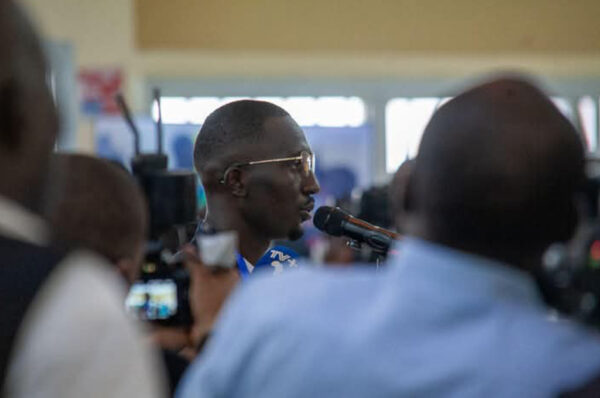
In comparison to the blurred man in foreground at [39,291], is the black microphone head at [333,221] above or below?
below

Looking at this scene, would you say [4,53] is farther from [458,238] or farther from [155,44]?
[155,44]

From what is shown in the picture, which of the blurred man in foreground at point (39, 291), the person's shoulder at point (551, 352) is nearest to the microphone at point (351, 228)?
the person's shoulder at point (551, 352)

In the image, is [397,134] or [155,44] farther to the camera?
[397,134]

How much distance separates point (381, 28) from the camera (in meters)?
8.57

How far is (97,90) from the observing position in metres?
7.89

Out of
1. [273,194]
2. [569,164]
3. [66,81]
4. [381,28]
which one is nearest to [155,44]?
[66,81]

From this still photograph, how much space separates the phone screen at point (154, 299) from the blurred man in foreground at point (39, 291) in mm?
3058

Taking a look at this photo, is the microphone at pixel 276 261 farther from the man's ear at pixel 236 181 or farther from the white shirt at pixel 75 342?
the white shirt at pixel 75 342

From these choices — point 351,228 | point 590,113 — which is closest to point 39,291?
point 351,228

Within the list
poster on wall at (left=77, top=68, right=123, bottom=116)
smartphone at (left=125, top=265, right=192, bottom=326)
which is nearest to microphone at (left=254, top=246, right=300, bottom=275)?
smartphone at (left=125, top=265, right=192, bottom=326)

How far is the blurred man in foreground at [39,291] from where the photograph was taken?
1.99ft

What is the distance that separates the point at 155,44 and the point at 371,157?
196 centimetres

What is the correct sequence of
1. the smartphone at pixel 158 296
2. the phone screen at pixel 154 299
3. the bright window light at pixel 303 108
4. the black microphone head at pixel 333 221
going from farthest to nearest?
the bright window light at pixel 303 108 → the phone screen at pixel 154 299 → the smartphone at pixel 158 296 → the black microphone head at pixel 333 221

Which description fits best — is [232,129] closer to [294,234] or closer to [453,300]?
[294,234]
